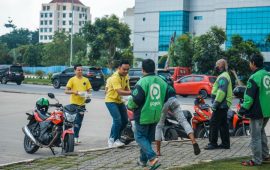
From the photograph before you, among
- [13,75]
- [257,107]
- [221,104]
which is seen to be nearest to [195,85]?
[13,75]

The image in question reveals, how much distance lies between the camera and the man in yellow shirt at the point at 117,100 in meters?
10.9

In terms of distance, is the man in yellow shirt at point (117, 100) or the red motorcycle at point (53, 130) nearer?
the red motorcycle at point (53, 130)

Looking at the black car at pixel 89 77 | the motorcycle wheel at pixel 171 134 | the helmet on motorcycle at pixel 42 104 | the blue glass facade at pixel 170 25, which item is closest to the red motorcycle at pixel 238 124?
the motorcycle wheel at pixel 171 134

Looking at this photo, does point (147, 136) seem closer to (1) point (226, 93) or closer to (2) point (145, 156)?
(2) point (145, 156)

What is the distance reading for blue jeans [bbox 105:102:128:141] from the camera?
1100 cm

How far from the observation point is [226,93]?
10320 mm

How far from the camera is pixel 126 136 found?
11.6m

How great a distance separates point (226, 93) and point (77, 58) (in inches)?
3008

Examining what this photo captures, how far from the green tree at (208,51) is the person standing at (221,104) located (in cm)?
3497

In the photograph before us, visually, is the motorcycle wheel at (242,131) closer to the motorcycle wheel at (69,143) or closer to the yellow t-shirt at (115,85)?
the yellow t-shirt at (115,85)

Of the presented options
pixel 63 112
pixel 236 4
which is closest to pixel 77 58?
pixel 236 4

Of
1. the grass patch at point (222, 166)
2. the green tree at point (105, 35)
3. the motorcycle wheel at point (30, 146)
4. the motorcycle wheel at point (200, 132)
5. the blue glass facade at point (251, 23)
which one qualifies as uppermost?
the blue glass facade at point (251, 23)

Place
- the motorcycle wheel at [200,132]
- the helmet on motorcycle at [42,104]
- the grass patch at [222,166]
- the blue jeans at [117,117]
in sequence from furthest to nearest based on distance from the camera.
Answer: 1. the motorcycle wheel at [200,132]
2. the helmet on motorcycle at [42,104]
3. the blue jeans at [117,117]
4. the grass patch at [222,166]

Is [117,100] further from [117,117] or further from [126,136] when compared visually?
[126,136]
